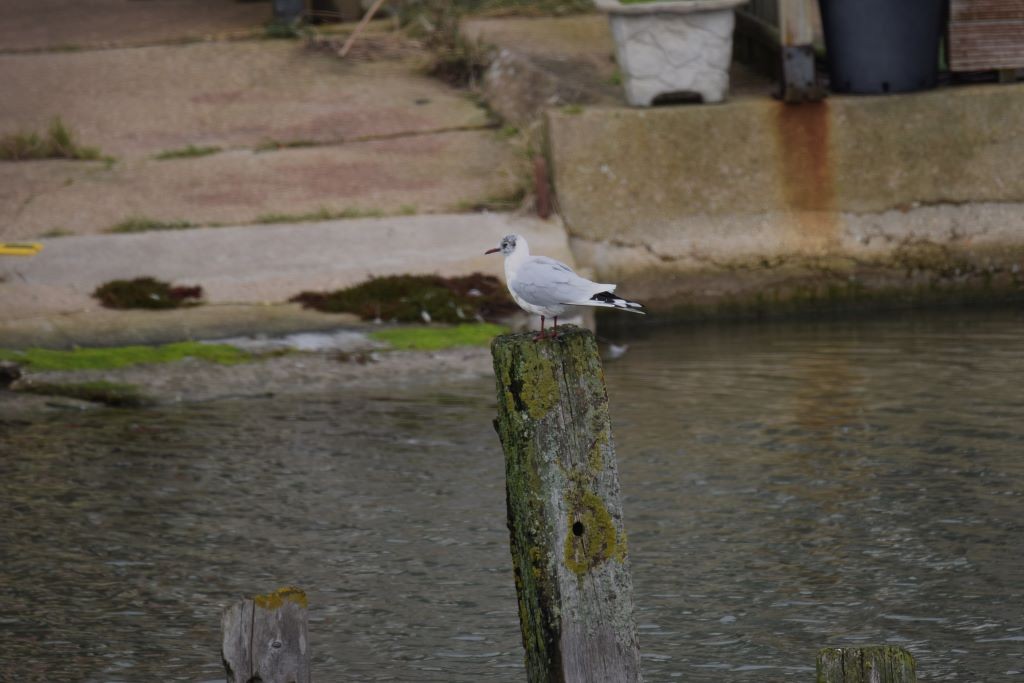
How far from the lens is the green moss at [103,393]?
877 cm

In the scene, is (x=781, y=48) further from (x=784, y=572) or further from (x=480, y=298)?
(x=784, y=572)

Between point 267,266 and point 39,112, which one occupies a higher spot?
point 39,112

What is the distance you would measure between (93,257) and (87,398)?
130cm

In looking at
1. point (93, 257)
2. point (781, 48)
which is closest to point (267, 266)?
point (93, 257)

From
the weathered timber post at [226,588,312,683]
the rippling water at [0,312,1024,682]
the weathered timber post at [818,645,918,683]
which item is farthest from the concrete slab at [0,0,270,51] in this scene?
the weathered timber post at [818,645,918,683]

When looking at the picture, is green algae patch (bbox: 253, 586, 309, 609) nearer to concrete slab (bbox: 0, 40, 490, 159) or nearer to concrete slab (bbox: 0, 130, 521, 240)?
concrete slab (bbox: 0, 130, 521, 240)

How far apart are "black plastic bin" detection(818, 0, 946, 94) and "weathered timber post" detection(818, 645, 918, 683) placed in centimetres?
733

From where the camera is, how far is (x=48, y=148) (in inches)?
455

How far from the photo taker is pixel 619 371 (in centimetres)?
914

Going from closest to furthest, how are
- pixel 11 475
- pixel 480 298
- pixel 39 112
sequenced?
pixel 11 475 < pixel 480 298 < pixel 39 112

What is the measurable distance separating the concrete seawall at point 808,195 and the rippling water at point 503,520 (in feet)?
2.81

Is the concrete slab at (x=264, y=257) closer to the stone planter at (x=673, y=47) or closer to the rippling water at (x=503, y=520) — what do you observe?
the rippling water at (x=503, y=520)

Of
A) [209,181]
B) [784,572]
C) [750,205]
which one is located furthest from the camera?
[209,181]

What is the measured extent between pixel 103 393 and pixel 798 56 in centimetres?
473
